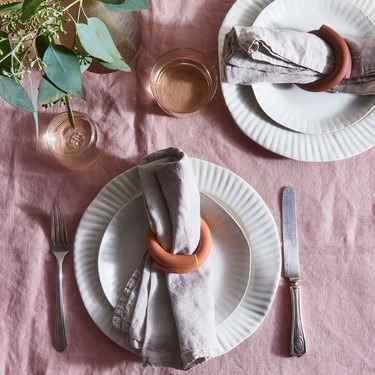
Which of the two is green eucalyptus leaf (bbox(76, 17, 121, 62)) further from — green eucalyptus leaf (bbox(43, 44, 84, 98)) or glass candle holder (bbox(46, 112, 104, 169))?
glass candle holder (bbox(46, 112, 104, 169))

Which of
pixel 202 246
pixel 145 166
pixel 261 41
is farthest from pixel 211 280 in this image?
pixel 261 41

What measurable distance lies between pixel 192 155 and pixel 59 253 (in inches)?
9.3

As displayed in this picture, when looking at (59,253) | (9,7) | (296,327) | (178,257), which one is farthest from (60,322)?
(9,7)

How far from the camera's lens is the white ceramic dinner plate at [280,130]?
728mm

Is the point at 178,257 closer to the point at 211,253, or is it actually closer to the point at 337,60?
the point at 211,253

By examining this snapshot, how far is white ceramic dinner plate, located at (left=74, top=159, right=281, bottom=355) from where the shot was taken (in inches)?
28.1

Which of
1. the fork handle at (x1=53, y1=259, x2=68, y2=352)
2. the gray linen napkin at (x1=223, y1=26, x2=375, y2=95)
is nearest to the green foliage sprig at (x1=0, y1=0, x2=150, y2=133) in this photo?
the gray linen napkin at (x1=223, y1=26, x2=375, y2=95)

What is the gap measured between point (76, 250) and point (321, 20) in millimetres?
471

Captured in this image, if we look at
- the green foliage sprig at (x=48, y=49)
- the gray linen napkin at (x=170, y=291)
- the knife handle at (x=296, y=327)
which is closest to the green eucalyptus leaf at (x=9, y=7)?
the green foliage sprig at (x=48, y=49)

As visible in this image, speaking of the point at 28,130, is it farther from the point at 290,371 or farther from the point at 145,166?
the point at 290,371

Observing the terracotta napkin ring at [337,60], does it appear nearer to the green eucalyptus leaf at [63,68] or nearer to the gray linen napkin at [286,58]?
the gray linen napkin at [286,58]

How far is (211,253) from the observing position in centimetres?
73

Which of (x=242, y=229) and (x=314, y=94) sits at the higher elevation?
(x=314, y=94)

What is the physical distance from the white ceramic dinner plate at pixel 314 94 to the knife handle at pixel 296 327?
0.73ft
